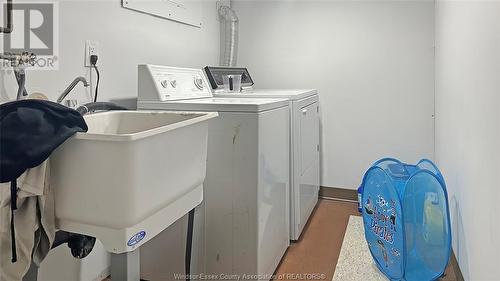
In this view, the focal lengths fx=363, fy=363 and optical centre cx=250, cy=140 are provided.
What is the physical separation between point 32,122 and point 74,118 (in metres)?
0.11

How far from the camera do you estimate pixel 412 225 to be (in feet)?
6.00

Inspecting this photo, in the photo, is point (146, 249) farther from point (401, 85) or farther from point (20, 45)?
point (401, 85)

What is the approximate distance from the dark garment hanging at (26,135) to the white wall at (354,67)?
8.34 ft

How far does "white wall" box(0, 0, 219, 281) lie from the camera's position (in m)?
1.55

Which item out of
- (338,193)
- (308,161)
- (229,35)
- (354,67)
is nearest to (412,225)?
(308,161)

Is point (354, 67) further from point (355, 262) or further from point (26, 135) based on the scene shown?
point (26, 135)

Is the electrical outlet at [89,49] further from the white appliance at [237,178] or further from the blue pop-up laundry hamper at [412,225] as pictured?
the blue pop-up laundry hamper at [412,225]

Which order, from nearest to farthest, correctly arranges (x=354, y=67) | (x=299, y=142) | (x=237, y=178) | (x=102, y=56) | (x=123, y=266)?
1. (x=123, y=266)
2. (x=237, y=178)
3. (x=102, y=56)
4. (x=299, y=142)
5. (x=354, y=67)

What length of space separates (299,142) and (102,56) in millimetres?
1242

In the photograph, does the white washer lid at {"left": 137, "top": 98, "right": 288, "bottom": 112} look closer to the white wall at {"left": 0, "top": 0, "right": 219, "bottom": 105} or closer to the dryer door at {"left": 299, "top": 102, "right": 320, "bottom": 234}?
the white wall at {"left": 0, "top": 0, "right": 219, "bottom": 105}

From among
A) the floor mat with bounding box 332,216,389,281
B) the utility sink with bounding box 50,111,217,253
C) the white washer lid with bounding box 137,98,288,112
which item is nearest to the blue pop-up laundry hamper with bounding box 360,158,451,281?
the floor mat with bounding box 332,216,389,281

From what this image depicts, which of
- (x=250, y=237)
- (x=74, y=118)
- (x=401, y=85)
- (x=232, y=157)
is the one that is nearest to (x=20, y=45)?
(x=74, y=118)

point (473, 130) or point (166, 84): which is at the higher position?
point (166, 84)

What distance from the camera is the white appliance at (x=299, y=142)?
221 cm
